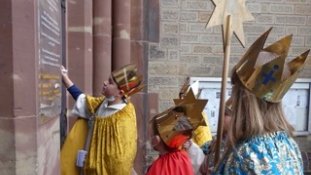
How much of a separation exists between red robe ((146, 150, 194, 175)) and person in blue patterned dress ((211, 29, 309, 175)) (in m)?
0.82

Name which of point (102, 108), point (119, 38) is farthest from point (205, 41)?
point (102, 108)

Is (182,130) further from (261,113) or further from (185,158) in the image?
(261,113)

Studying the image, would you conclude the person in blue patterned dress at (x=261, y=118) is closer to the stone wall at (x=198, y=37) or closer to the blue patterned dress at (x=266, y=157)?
the blue patterned dress at (x=266, y=157)

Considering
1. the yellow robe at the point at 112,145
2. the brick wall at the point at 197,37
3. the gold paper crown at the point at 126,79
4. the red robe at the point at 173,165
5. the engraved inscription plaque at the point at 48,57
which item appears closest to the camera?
the engraved inscription plaque at the point at 48,57

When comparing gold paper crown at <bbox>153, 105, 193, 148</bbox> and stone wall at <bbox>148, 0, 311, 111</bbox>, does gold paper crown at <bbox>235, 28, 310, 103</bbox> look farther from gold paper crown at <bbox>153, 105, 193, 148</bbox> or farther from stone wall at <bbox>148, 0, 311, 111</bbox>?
stone wall at <bbox>148, 0, 311, 111</bbox>

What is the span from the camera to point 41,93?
→ 6.06 ft

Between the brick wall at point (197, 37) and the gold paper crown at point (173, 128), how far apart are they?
287 cm

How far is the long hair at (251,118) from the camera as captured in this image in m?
1.62

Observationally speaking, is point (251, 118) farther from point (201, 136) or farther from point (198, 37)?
point (198, 37)

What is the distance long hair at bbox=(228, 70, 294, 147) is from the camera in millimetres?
1621

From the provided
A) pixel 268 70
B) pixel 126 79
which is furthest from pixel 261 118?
pixel 126 79

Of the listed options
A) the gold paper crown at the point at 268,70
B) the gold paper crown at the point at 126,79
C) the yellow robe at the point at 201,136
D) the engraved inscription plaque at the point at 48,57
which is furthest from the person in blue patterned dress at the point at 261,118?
the gold paper crown at the point at 126,79

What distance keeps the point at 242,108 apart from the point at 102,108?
1.56 meters

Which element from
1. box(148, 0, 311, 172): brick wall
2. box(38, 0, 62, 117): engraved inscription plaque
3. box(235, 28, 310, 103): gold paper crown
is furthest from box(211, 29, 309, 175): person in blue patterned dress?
box(148, 0, 311, 172): brick wall
